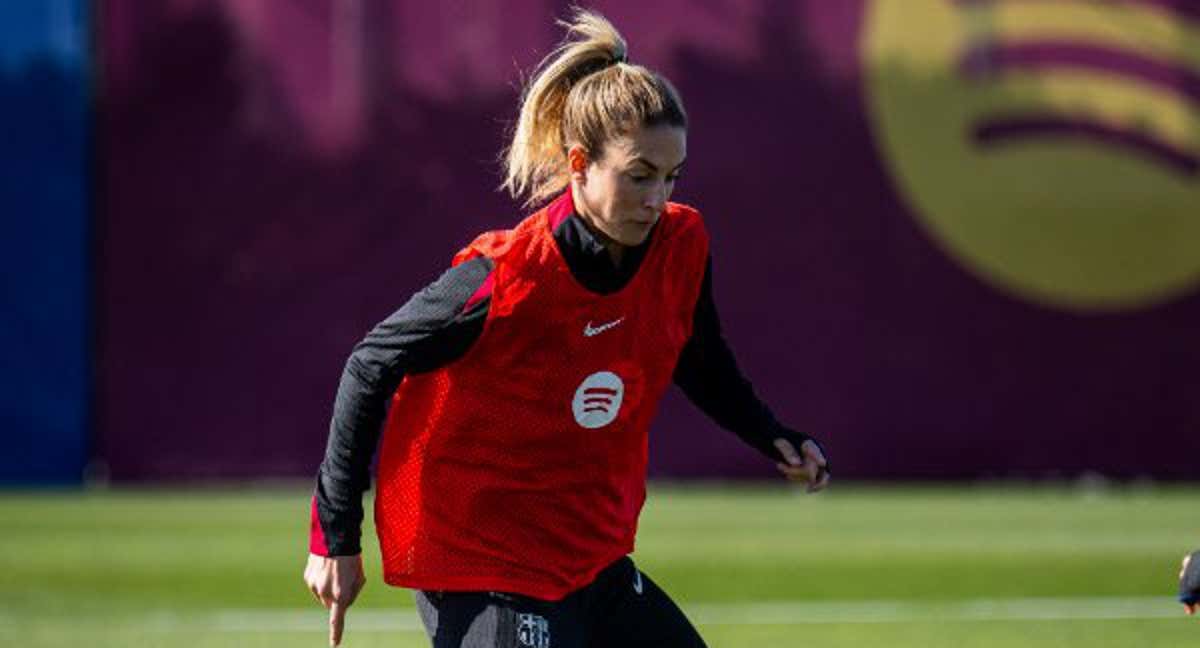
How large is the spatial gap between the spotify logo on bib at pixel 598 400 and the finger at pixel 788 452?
48 cm

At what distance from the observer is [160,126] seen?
55.3ft

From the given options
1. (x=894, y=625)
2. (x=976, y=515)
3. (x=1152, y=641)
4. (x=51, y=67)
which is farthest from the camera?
(x=51, y=67)

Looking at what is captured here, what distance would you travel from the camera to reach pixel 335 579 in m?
4.28

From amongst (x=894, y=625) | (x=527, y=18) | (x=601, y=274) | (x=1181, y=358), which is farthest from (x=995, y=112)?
(x=601, y=274)

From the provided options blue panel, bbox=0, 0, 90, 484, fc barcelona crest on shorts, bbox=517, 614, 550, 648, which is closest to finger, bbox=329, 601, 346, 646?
fc barcelona crest on shorts, bbox=517, 614, 550, 648

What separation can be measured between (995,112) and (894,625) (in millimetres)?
8643

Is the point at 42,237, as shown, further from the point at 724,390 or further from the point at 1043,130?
the point at 724,390

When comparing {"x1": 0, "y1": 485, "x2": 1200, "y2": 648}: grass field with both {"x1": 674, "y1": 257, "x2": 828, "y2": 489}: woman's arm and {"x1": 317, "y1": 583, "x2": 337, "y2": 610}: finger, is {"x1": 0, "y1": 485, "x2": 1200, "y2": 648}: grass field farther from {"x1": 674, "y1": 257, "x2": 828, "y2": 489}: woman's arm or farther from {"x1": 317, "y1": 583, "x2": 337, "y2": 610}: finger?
{"x1": 317, "y1": 583, "x2": 337, "y2": 610}: finger

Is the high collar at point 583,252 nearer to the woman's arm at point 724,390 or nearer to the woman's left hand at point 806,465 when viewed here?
the woman's arm at point 724,390

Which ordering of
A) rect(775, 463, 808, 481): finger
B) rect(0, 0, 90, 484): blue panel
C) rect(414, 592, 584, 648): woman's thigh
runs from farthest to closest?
rect(0, 0, 90, 484): blue panel < rect(775, 463, 808, 481): finger < rect(414, 592, 584, 648): woman's thigh

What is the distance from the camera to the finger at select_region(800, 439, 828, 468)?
190 inches

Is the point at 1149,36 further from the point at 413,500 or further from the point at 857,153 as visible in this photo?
the point at 413,500

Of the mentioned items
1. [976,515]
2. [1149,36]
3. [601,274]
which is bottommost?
[976,515]

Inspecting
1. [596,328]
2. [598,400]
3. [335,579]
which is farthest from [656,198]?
[335,579]
